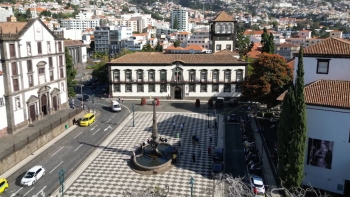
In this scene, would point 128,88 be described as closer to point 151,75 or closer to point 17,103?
point 151,75

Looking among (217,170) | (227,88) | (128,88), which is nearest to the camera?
(217,170)

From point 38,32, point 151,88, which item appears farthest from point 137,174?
point 151,88

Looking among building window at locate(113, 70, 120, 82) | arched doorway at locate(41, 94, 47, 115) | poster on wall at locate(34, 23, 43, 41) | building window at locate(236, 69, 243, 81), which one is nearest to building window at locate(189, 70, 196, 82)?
building window at locate(236, 69, 243, 81)

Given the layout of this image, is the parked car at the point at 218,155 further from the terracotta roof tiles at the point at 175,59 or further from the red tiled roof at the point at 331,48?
the terracotta roof tiles at the point at 175,59

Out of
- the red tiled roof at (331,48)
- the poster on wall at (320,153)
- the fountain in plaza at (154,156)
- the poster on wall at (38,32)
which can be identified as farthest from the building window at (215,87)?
the poster on wall at (320,153)

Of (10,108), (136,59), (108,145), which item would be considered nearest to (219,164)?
(108,145)

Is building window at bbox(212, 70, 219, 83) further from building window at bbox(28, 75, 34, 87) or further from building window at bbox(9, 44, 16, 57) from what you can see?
building window at bbox(9, 44, 16, 57)
